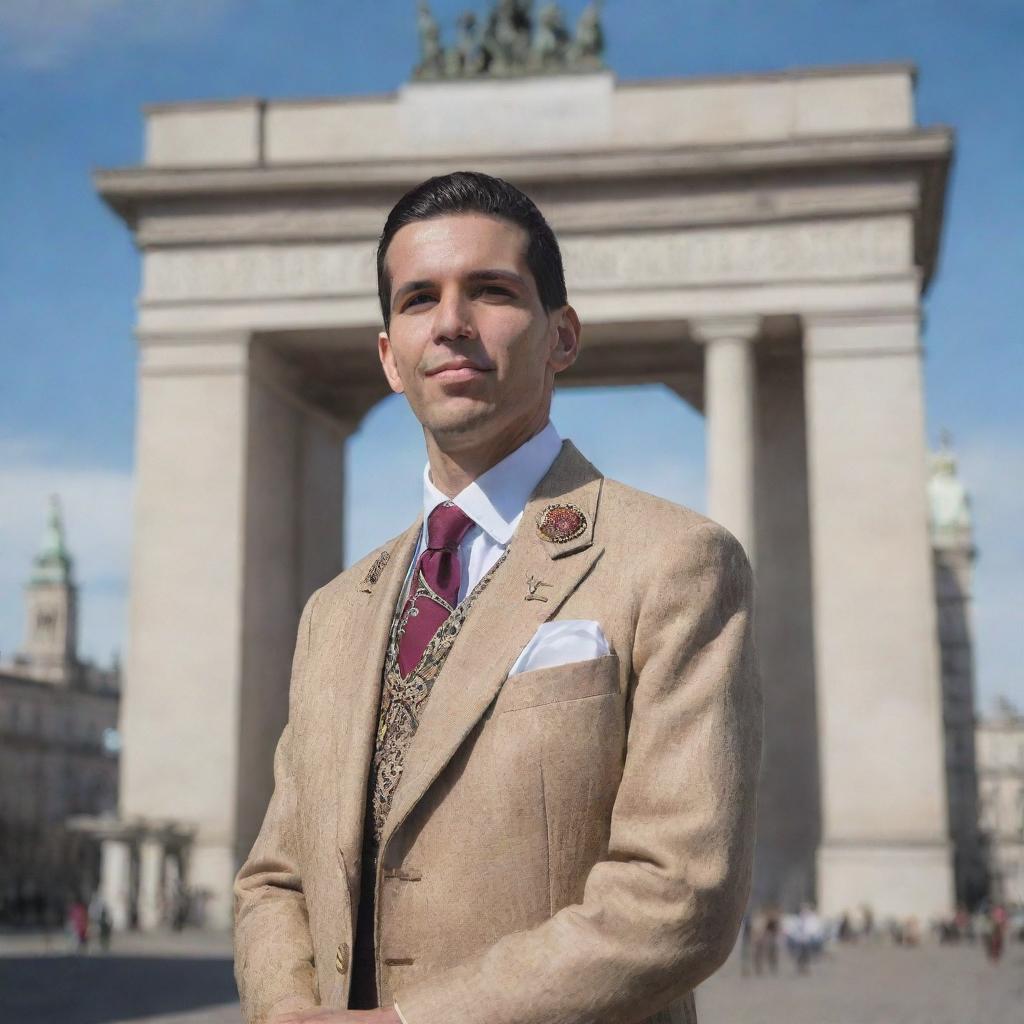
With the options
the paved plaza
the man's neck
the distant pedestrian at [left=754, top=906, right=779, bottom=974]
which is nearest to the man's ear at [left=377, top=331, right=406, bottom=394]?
the man's neck

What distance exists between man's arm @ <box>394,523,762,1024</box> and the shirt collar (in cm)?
39

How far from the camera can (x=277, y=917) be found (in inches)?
126

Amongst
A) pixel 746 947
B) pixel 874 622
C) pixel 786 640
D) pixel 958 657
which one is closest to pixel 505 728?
pixel 746 947

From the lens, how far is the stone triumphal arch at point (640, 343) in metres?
34.0

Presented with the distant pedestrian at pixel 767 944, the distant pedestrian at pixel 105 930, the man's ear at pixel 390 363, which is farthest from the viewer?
the distant pedestrian at pixel 105 930

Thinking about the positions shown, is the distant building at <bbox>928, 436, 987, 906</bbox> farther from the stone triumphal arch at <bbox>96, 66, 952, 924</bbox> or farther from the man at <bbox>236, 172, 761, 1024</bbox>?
the man at <bbox>236, 172, 761, 1024</bbox>

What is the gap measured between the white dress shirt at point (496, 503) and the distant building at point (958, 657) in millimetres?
86505

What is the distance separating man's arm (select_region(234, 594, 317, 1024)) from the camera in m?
3.03

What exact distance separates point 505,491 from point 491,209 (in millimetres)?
513

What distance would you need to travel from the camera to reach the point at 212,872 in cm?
3416

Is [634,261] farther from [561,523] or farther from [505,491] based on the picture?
[561,523]

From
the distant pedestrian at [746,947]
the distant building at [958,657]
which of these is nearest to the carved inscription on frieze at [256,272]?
the distant pedestrian at [746,947]

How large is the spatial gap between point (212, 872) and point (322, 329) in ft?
36.6

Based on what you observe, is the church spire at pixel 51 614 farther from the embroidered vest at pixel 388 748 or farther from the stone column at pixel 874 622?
the embroidered vest at pixel 388 748
